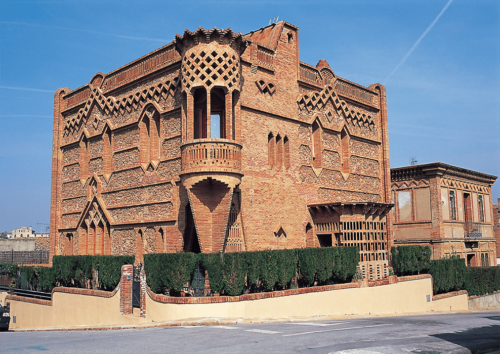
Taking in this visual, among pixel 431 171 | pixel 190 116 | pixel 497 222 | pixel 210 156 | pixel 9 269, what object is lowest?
pixel 9 269

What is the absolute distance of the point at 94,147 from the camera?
2497cm

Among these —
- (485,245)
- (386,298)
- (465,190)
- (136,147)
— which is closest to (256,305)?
(386,298)

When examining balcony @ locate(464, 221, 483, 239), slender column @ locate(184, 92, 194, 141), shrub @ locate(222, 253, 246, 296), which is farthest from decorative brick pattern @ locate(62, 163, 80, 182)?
balcony @ locate(464, 221, 483, 239)

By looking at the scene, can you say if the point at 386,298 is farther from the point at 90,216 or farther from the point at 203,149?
the point at 90,216

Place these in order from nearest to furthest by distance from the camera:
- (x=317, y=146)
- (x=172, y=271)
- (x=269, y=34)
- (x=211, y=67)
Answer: (x=172, y=271), (x=211, y=67), (x=269, y=34), (x=317, y=146)

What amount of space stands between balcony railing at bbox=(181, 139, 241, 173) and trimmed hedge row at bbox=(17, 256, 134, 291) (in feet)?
14.1

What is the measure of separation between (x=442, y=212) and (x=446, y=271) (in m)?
6.75

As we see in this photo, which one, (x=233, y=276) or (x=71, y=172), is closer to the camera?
(x=233, y=276)

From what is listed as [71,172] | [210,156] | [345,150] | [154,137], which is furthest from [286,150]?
[71,172]

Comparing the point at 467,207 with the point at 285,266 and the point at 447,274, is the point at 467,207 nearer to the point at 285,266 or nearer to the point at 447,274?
the point at 447,274

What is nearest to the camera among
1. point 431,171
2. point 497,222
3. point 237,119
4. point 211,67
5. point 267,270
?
point 267,270

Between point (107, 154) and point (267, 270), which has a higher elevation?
point (107, 154)

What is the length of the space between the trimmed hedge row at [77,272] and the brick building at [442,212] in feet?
66.3

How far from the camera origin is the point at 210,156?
682 inches
